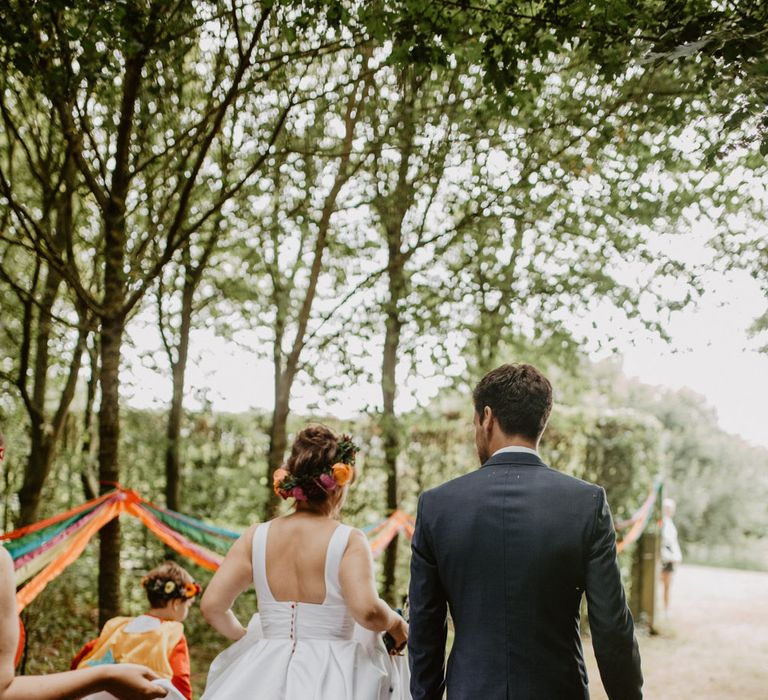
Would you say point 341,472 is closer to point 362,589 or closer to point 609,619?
point 362,589

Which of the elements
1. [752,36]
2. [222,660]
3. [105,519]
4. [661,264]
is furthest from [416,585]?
[661,264]

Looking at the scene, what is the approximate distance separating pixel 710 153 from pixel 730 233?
3.21 m

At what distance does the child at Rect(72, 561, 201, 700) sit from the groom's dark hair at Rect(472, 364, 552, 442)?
2321 mm

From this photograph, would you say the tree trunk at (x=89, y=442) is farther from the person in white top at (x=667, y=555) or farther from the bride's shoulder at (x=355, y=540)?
the person in white top at (x=667, y=555)

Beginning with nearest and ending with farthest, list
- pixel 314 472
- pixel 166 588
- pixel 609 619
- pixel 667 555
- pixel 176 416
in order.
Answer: pixel 609 619
pixel 314 472
pixel 166 588
pixel 176 416
pixel 667 555

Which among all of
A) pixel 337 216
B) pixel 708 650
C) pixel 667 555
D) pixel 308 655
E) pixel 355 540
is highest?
pixel 337 216

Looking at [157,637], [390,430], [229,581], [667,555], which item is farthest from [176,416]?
[667,555]

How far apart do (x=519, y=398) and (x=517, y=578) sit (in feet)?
1.85

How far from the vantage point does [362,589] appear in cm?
296

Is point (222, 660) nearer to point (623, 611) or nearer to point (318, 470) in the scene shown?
point (318, 470)

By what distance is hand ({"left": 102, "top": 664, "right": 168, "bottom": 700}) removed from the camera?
1.53 meters

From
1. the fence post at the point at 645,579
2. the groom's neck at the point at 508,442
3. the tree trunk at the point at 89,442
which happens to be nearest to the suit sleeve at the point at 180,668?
the groom's neck at the point at 508,442

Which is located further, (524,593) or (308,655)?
(308,655)

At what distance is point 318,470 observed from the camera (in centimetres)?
318
